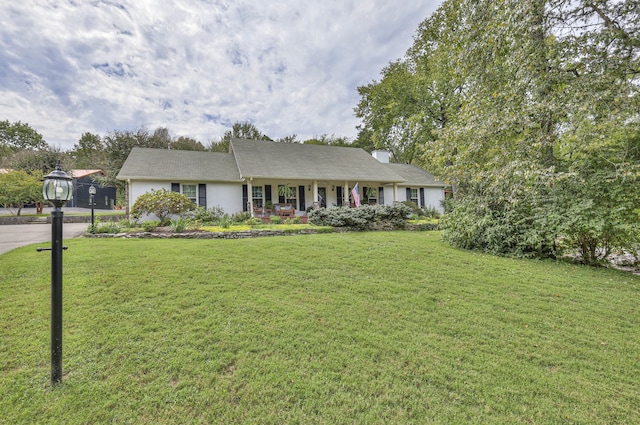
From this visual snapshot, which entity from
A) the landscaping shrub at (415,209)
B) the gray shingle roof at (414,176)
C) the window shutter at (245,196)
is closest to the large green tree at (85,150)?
the window shutter at (245,196)

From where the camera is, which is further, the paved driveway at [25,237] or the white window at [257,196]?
the white window at [257,196]

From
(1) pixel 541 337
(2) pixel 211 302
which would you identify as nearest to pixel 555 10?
(1) pixel 541 337

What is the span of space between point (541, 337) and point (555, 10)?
668 cm

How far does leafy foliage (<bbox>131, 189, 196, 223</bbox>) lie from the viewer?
11000 mm

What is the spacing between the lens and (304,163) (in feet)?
53.7

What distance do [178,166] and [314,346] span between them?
47.7ft

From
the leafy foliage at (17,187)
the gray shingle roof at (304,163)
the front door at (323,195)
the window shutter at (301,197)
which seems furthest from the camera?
the leafy foliage at (17,187)

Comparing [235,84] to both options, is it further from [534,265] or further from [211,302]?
[534,265]

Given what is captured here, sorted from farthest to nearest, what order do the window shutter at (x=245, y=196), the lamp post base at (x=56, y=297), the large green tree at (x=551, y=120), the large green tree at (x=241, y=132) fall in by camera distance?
the large green tree at (x=241, y=132), the window shutter at (x=245, y=196), the large green tree at (x=551, y=120), the lamp post base at (x=56, y=297)

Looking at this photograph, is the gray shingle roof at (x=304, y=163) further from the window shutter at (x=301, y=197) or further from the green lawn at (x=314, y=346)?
the green lawn at (x=314, y=346)

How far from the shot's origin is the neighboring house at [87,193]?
991 inches

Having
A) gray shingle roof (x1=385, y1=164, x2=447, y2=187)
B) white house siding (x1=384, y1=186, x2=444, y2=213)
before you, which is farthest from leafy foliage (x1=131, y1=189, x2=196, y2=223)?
white house siding (x1=384, y1=186, x2=444, y2=213)

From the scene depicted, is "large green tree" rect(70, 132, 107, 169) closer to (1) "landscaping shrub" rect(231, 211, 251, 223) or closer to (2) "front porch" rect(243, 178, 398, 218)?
(2) "front porch" rect(243, 178, 398, 218)

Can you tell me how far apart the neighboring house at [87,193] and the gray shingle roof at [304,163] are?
18.6m
